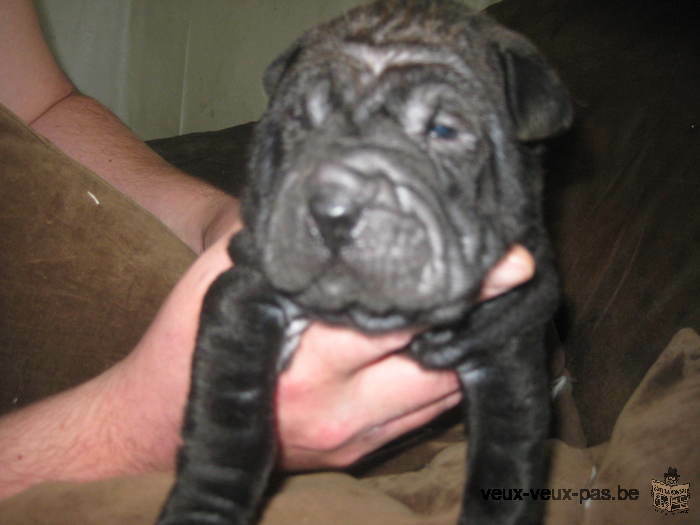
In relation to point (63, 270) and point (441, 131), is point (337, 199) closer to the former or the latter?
point (441, 131)

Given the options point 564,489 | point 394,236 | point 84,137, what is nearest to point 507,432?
point 564,489

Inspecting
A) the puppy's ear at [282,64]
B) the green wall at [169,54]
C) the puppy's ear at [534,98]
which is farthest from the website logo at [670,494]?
the green wall at [169,54]

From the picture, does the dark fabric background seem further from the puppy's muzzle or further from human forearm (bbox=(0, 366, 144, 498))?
human forearm (bbox=(0, 366, 144, 498))

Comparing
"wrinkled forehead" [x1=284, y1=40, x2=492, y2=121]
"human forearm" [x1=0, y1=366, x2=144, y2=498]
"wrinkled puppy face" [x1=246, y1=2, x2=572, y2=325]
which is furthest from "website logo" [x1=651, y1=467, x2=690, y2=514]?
"human forearm" [x1=0, y1=366, x2=144, y2=498]

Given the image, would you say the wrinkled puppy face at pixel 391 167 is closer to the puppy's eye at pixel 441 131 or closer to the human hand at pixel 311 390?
the puppy's eye at pixel 441 131

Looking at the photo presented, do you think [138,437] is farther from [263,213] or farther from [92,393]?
[263,213]
